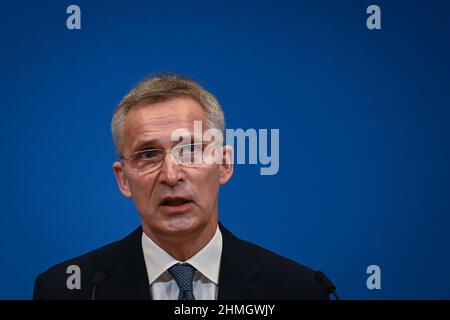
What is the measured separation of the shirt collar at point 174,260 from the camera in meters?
1.90

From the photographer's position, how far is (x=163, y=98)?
1.88 metres

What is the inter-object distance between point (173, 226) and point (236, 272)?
275 mm

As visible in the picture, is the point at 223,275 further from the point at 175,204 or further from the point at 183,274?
the point at 175,204

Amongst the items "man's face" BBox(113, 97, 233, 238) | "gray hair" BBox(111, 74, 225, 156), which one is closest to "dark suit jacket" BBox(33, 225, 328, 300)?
"man's face" BBox(113, 97, 233, 238)

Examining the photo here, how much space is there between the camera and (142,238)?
2.00m

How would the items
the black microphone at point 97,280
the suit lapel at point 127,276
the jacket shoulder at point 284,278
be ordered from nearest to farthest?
the black microphone at point 97,280, the suit lapel at point 127,276, the jacket shoulder at point 284,278

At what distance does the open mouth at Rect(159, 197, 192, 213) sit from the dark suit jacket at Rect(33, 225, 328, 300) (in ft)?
0.81

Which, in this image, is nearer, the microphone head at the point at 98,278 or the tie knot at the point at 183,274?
the microphone head at the point at 98,278

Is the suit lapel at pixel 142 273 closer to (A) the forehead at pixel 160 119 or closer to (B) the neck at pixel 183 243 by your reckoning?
(B) the neck at pixel 183 243

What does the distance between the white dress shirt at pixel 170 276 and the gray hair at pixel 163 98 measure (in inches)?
13.8

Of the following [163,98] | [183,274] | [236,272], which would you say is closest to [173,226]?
[183,274]

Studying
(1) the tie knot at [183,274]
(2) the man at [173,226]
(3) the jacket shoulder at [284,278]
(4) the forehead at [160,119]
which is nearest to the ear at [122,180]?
(2) the man at [173,226]
